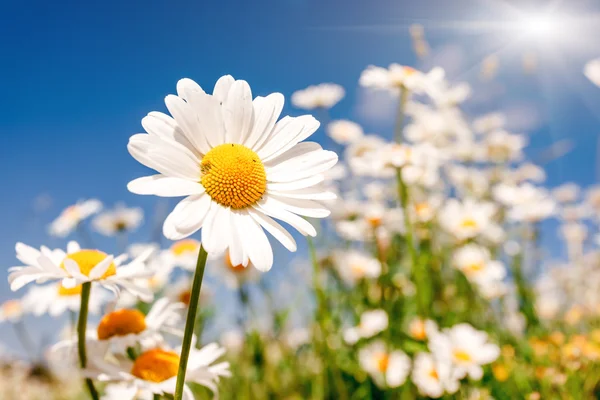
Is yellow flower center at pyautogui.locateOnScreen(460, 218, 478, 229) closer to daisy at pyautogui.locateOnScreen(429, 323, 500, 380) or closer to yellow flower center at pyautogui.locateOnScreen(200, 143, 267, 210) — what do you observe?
daisy at pyautogui.locateOnScreen(429, 323, 500, 380)

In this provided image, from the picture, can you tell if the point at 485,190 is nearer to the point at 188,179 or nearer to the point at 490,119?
the point at 490,119

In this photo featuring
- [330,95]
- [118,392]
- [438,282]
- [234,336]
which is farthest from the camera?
[234,336]

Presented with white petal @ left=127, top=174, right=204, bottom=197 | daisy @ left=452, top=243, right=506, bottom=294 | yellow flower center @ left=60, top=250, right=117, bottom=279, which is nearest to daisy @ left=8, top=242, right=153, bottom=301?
yellow flower center @ left=60, top=250, right=117, bottom=279

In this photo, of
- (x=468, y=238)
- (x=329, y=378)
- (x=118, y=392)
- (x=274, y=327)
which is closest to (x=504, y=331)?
(x=468, y=238)

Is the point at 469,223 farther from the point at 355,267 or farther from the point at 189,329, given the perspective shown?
the point at 189,329

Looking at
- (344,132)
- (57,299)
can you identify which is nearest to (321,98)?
(344,132)

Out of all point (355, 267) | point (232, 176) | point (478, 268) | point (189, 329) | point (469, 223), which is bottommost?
point (189, 329)

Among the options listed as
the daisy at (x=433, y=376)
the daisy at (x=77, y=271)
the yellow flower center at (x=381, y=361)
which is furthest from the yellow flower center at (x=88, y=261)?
the yellow flower center at (x=381, y=361)
